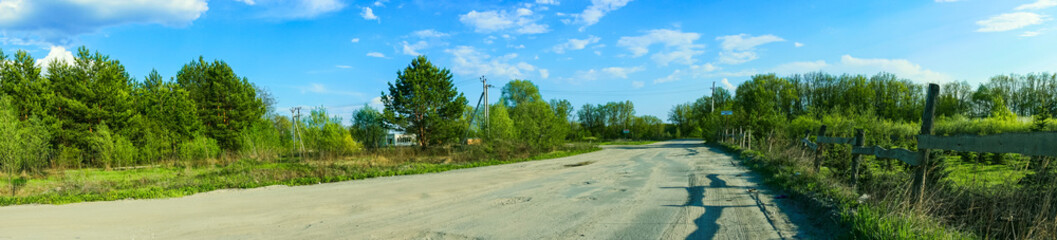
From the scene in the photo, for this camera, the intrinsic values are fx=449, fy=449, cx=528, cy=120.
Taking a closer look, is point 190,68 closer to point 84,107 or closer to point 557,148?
point 84,107

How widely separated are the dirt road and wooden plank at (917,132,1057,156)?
1726 mm

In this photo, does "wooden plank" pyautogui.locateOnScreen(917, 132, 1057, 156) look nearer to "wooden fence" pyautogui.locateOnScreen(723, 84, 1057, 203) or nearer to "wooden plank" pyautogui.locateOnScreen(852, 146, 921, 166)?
"wooden fence" pyautogui.locateOnScreen(723, 84, 1057, 203)

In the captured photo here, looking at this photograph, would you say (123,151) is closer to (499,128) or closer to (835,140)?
(499,128)

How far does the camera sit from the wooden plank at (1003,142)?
3.63 m

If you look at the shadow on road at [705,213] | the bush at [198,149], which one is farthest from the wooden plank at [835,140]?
the bush at [198,149]

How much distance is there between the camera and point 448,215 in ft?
23.2

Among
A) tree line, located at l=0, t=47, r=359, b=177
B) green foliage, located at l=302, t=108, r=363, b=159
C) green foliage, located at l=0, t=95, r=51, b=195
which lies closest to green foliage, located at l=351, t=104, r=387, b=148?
green foliage, located at l=302, t=108, r=363, b=159

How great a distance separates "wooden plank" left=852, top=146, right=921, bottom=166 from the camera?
5586mm

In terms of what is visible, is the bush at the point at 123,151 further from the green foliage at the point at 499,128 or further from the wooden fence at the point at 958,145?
the wooden fence at the point at 958,145

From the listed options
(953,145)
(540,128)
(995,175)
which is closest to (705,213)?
(953,145)

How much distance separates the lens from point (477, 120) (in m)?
42.2

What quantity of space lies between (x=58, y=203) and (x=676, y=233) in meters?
13.1

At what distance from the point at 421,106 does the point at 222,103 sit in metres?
15.7

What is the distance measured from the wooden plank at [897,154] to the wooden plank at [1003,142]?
201 mm
